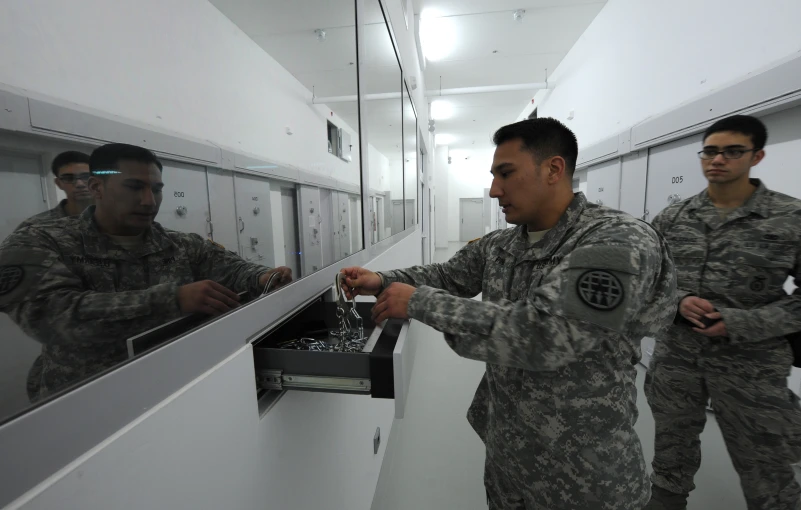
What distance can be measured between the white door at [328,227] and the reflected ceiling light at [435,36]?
416 cm

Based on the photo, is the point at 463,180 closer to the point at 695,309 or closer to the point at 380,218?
the point at 380,218

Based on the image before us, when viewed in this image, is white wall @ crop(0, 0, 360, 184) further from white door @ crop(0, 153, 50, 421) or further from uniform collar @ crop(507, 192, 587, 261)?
uniform collar @ crop(507, 192, 587, 261)

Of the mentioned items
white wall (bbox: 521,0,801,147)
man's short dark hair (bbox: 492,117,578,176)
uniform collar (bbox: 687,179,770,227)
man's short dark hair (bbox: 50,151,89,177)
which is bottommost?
uniform collar (bbox: 687,179,770,227)

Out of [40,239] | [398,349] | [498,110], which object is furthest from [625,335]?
[498,110]

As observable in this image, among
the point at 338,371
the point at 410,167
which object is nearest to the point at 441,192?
the point at 410,167

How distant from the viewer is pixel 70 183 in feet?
1.45

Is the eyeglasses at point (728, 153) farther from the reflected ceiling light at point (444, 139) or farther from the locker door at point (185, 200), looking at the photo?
the reflected ceiling light at point (444, 139)

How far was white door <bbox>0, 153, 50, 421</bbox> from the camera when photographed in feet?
1.24

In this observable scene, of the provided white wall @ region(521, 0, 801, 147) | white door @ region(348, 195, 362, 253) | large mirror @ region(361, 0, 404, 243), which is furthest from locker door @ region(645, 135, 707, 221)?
white door @ region(348, 195, 362, 253)

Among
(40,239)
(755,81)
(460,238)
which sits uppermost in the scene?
(755,81)

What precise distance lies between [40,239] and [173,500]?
0.46m

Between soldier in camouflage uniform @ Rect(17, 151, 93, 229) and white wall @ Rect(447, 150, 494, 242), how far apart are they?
45.3ft

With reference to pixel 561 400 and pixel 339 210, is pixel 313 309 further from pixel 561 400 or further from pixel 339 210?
pixel 561 400

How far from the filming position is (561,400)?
3.28 ft
